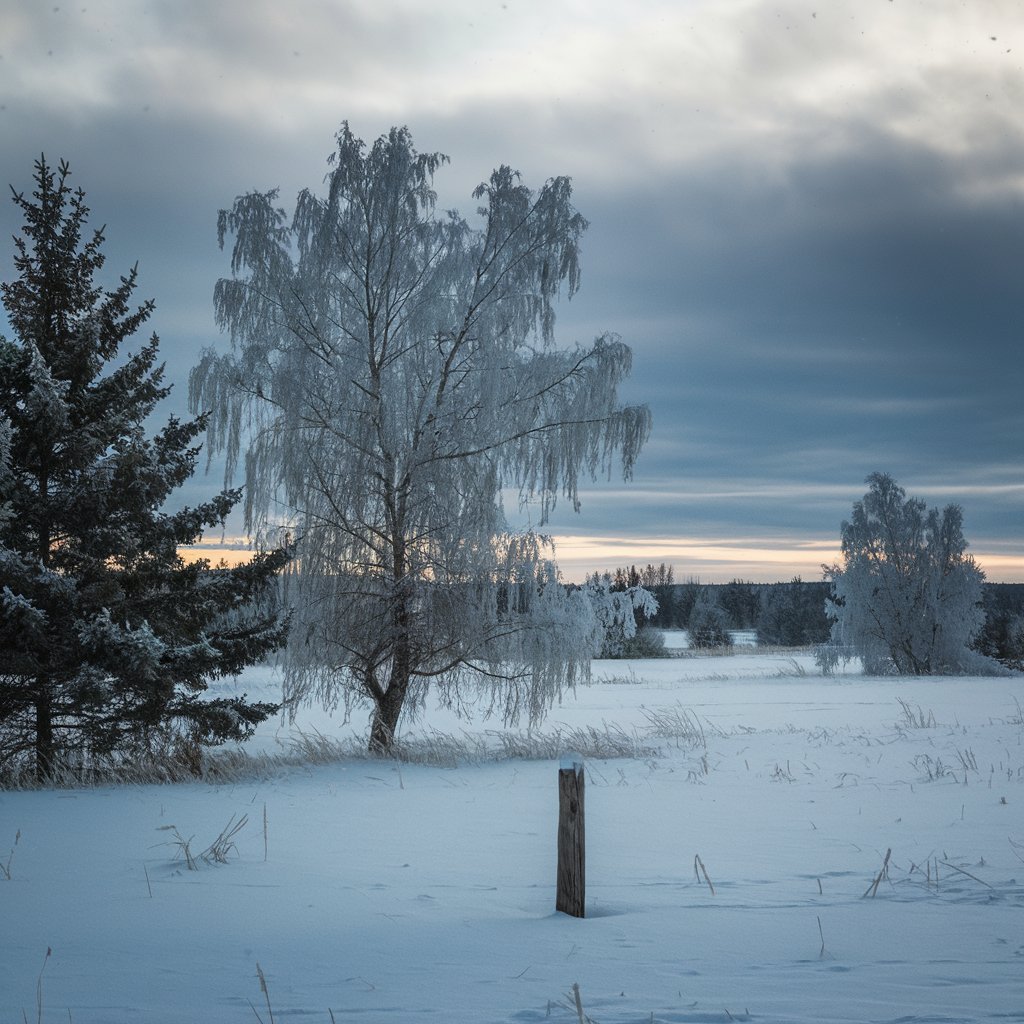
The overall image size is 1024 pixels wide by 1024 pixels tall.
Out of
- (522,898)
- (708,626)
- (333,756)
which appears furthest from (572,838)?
(708,626)

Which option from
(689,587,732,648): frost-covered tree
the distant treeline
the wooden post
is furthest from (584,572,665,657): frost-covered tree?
(689,587,732,648): frost-covered tree

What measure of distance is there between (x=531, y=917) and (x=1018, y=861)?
3.60 metres

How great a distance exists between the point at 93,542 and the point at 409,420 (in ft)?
13.6

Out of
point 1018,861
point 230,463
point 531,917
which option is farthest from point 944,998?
point 230,463

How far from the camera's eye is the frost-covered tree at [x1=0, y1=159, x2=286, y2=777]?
10461 mm

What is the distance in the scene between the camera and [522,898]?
239 inches

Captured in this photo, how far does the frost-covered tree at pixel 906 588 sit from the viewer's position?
32.2 m

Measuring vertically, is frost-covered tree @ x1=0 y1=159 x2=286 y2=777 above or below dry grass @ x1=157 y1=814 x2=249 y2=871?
above

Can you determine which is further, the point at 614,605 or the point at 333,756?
the point at 614,605

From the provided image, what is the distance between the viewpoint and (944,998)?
4.05 m

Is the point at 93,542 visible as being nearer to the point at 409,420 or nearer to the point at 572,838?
the point at 409,420

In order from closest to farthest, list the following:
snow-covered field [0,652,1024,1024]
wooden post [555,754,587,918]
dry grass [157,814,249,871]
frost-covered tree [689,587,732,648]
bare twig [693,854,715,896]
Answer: snow-covered field [0,652,1024,1024] < wooden post [555,754,587,918] < bare twig [693,854,715,896] < dry grass [157,814,249,871] < frost-covered tree [689,587,732,648]

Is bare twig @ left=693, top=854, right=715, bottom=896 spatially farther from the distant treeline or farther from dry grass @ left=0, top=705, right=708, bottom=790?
the distant treeline

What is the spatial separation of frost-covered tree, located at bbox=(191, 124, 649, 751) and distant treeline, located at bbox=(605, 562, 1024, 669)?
1880 centimetres
